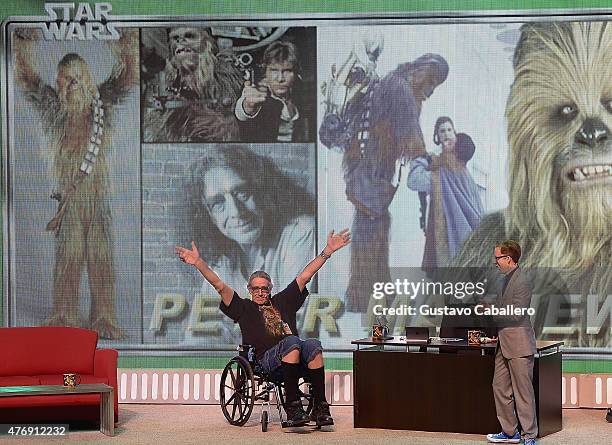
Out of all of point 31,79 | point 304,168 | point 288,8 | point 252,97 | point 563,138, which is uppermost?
point 288,8

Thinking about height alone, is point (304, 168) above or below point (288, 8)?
below

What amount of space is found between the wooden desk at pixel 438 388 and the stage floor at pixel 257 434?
0.08 metres

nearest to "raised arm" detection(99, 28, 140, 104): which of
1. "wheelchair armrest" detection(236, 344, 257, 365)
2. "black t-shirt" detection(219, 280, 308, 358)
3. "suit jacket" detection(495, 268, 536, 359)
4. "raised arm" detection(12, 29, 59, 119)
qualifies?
"raised arm" detection(12, 29, 59, 119)

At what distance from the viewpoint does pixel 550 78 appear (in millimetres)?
9000

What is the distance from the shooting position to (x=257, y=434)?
301 inches

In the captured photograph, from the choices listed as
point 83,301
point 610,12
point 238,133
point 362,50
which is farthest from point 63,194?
point 610,12

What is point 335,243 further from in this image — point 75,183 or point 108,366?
point 75,183

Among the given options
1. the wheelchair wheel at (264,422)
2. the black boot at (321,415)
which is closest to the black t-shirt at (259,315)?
the wheelchair wheel at (264,422)

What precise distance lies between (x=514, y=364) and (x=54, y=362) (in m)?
3.15

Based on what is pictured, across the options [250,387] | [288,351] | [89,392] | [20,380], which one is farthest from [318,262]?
[20,380]

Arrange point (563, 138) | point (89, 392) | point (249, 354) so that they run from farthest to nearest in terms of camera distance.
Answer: point (563, 138), point (249, 354), point (89, 392)

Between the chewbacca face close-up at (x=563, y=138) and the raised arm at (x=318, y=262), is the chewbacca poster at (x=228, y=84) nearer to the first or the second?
the raised arm at (x=318, y=262)

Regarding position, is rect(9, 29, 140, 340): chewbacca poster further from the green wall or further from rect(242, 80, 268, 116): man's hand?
rect(242, 80, 268, 116): man's hand

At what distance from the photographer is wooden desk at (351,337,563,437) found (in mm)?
7512
